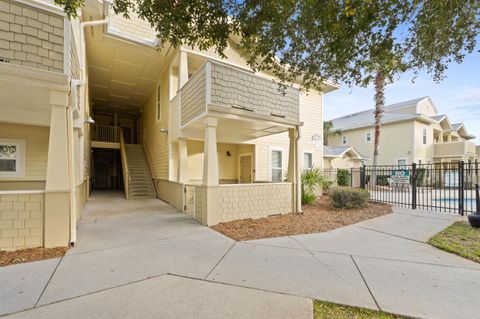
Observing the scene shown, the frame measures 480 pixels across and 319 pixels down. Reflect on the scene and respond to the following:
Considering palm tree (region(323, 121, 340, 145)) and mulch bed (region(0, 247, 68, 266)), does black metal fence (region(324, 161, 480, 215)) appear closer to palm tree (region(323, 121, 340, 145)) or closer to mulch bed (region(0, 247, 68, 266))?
mulch bed (region(0, 247, 68, 266))

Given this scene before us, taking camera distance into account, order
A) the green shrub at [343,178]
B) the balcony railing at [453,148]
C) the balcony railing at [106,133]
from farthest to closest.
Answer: the balcony railing at [453,148] < the green shrub at [343,178] < the balcony railing at [106,133]

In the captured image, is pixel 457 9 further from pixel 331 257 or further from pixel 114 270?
pixel 114 270

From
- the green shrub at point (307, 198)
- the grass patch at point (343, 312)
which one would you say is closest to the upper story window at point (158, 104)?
the green shrub at point (307, 198)

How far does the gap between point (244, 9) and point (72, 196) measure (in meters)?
5.27

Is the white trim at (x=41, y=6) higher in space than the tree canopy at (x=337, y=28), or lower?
higher

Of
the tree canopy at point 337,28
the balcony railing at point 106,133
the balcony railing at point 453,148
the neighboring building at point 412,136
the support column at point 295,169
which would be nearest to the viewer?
the tree canopy at point 337,28

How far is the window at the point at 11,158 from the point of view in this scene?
7.34 meters

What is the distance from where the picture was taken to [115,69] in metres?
11.2

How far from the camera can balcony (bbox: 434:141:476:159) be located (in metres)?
22.4

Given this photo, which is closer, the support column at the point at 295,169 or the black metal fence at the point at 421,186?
the black metal fence at the point at 421,186

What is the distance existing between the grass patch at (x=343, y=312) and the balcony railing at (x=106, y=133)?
1781 cm

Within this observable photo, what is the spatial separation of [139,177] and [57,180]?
8.36m

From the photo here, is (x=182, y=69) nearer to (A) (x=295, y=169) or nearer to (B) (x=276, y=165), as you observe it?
(A) (x=295, y=169)

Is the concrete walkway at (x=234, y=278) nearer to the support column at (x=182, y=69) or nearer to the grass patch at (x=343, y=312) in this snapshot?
the grass patch at (x=343, y=312)
